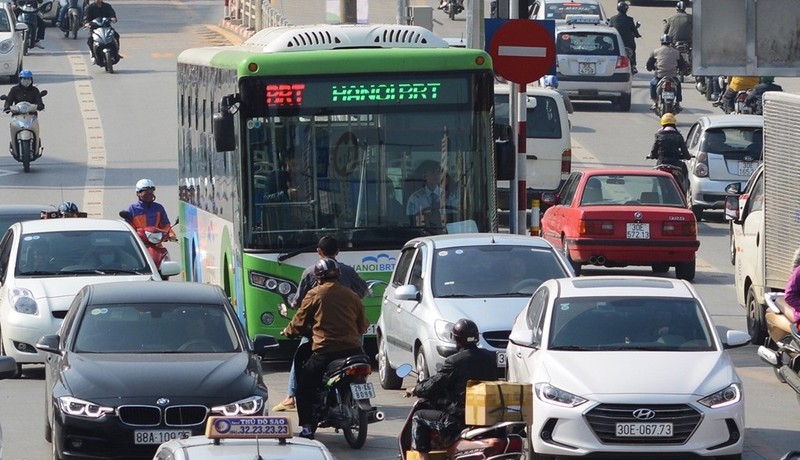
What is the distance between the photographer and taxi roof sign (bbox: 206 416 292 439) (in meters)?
8.23

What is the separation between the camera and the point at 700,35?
1895 centimetres

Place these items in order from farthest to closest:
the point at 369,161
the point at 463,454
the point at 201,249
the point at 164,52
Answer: the point at 164,52 < the point at 201,249 < the point at 369,161 < the point at 463,454

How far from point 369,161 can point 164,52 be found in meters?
34.3

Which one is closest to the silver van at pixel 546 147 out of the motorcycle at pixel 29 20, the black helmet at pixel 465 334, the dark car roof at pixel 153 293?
the dark car roof at pixel 153 293

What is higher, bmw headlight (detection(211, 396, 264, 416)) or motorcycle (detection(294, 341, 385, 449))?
bmw headlight (detection(211, 396, 264, 416))

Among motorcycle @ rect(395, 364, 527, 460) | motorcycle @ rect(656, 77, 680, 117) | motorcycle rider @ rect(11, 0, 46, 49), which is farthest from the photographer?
motorcycle rider @ rect(11, 0, 46, 49)

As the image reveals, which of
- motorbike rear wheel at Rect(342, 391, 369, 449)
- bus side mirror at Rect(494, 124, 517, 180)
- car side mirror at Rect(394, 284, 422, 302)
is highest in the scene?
bus side mirror at Rect(494, 124, 517, 180)

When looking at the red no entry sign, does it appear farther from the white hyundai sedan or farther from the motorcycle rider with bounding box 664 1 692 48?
the motorcycle rider with bounding box 664 1 692 48

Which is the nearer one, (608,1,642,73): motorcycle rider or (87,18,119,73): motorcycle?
(87,18,119,73): motorcycle

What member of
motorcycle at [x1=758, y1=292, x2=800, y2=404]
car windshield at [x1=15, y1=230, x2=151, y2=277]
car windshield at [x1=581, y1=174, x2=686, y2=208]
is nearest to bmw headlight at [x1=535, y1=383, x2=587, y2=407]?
Result: motorcycle at [x1=758, y1=292, x2=800, y2=404]

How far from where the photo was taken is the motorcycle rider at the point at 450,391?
1120 cm

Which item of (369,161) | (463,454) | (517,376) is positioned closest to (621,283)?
(517,376)

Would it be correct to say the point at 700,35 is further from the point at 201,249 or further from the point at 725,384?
the point at 725,384

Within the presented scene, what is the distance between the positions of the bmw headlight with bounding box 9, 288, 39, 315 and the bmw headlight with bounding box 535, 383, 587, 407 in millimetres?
6835
